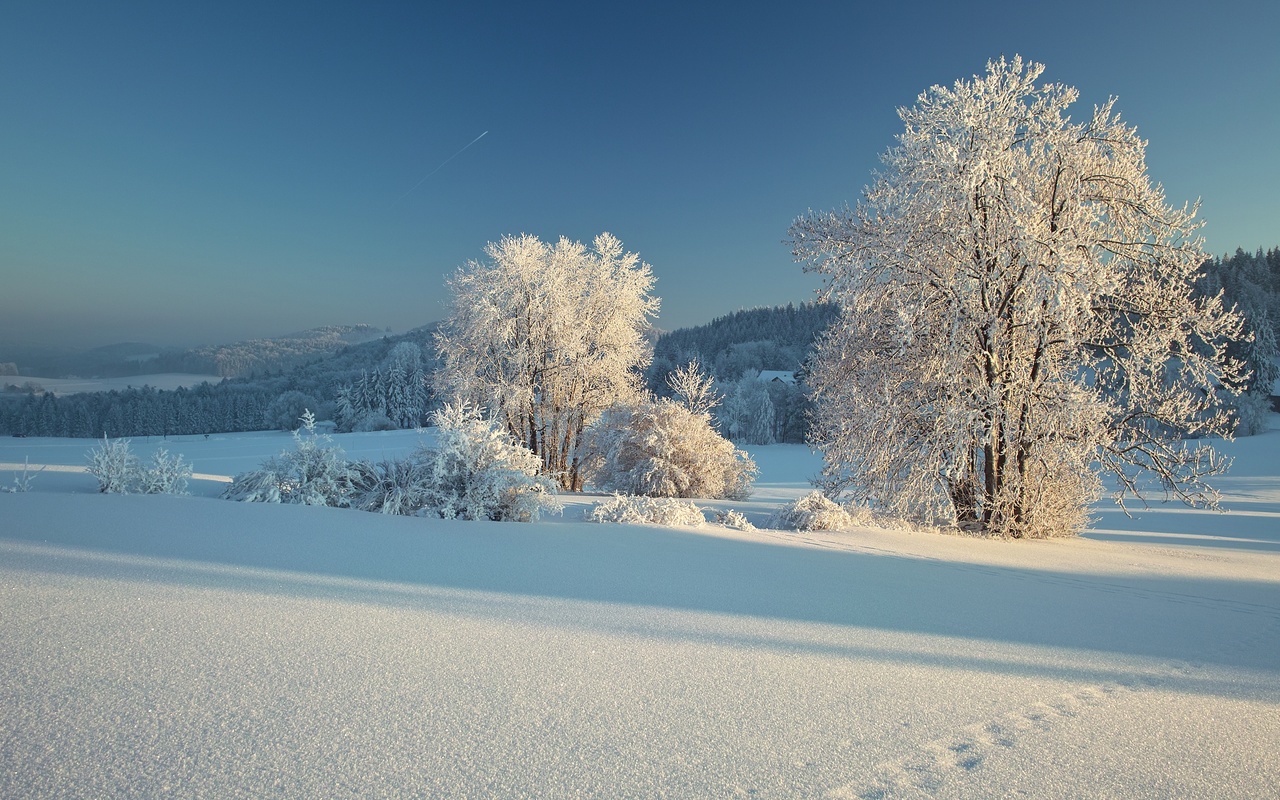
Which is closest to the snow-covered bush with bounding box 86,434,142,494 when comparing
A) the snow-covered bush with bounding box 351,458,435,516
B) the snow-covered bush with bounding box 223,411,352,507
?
the snow-covered bush with bounding box 223,411,352,507

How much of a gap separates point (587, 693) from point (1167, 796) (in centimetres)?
187

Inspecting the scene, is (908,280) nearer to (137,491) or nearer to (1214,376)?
(1214,376)

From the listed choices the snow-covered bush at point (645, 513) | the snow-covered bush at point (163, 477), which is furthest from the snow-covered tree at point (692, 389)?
the snow-covered bush at point (163, 477)

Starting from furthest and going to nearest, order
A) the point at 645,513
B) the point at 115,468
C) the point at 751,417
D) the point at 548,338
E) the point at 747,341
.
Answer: the point at 747,341 → the point at 751,417 → the point at 548,338 → the point at 645,513 → the point at 115,468

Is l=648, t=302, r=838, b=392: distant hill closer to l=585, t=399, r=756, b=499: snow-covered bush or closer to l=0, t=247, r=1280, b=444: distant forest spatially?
l=0, t=247, r=1280, b=444: distant forest

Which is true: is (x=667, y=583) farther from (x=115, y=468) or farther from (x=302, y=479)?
(x=115, y=468)

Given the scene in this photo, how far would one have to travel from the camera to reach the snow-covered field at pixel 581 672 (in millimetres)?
1874

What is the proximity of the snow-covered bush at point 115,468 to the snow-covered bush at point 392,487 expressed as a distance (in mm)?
2239

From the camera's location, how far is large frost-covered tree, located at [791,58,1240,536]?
316 inches

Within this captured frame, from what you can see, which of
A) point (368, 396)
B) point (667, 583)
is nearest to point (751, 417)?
point (368, 396)

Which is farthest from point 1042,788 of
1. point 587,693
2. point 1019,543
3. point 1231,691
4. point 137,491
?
point 137,491

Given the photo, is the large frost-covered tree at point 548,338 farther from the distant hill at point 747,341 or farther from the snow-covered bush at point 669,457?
the distant hill at point 747,341

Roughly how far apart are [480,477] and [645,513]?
196 centimetres

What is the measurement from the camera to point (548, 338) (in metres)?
17.5
